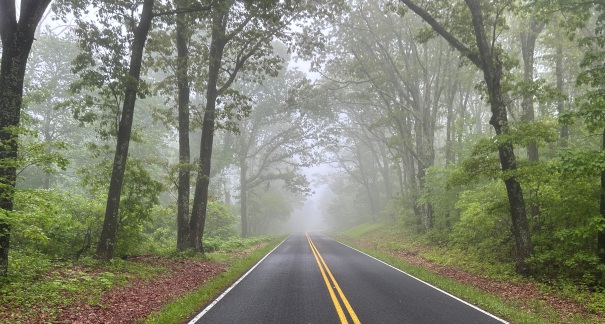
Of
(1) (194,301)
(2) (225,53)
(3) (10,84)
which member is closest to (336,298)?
→ (1) (194,301)

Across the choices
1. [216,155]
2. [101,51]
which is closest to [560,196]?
[101,51]

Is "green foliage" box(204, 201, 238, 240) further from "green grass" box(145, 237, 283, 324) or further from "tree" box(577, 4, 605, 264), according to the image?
"tree" box(577, 4, 605, 264)

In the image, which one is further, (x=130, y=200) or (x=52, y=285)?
(x=130, y=200)

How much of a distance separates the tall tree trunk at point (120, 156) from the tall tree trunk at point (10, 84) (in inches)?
120

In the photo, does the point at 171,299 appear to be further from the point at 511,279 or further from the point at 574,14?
the point at 574,14

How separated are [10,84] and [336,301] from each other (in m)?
8.98

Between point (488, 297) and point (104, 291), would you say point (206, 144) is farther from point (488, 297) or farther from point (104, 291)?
point (488, 297)

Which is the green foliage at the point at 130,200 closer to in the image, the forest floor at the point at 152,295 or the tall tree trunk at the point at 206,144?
the forest floor at the point at 152,295

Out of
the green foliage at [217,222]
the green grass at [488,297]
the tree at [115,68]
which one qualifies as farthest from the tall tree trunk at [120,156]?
the green foliage at [217,222]

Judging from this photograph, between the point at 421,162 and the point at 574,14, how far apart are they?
1309cm

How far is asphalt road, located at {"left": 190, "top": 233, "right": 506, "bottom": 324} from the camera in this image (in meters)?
6.79

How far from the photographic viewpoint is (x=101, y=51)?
12180 millimetres

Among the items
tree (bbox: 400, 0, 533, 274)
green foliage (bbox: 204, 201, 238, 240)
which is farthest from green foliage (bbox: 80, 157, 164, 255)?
green foliage (bbox: 204, 201, 238, 240)

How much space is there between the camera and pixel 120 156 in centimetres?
1110
